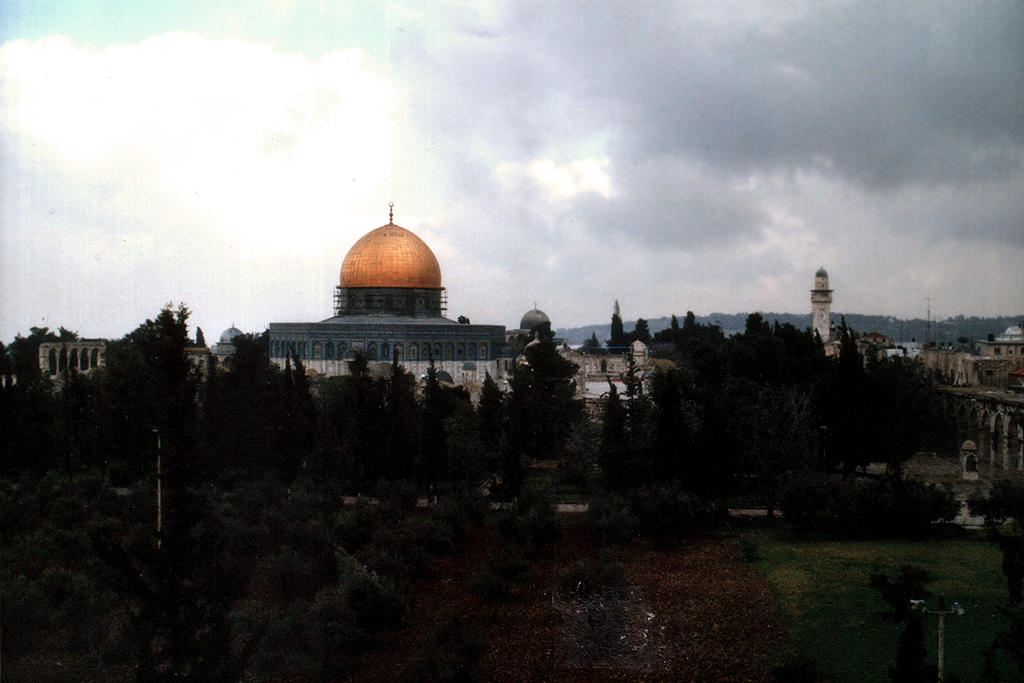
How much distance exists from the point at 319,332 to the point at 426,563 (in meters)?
31.0

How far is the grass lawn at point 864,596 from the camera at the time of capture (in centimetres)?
1176

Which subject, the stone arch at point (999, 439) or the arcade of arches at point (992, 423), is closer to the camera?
the arcade of arches at point (992, 423)

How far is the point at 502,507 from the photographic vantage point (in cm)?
2053

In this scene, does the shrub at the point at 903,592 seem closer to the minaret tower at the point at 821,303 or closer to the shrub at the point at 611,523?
the shrub at the point at 611,523

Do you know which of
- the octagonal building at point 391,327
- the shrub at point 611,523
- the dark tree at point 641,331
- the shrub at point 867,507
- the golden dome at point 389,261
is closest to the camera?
the shrub at point 611,523

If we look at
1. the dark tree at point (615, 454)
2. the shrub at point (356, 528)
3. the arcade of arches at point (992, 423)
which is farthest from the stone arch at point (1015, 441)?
the shrub at point (356, 528)

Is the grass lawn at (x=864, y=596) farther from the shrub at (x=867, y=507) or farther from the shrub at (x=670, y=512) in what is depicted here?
the shrub at (x=670, y=512)

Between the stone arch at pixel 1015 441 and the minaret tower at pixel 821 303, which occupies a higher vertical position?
the minaret tower at pixel 821 303

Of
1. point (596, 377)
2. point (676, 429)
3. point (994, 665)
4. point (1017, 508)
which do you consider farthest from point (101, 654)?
point (596, 377)

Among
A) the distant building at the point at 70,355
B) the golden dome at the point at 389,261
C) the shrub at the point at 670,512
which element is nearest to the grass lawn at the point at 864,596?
the shrub at the point at 670,512

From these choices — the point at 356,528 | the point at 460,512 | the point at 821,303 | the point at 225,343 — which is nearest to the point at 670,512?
the point at 460,512

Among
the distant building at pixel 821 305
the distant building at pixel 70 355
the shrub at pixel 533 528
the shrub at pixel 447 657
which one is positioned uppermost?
the distant building at pixel 821 305

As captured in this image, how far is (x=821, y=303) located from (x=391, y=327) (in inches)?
1063

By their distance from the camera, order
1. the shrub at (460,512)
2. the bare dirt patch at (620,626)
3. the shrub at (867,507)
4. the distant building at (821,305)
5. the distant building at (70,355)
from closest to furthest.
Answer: the bare dirt patch at (620,626) < the shrub at (867,507) < the shrub at (460,512) < the distant building at (70,355) < the distant building at (821,305)
